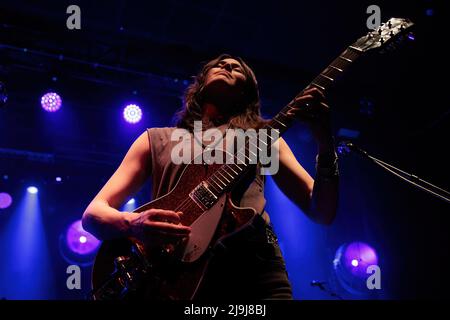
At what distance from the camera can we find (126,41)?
629 cm

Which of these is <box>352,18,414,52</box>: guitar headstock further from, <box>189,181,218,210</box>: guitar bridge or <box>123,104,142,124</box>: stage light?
<box>123,104,142,124</box>: stage light

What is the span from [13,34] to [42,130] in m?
2.59

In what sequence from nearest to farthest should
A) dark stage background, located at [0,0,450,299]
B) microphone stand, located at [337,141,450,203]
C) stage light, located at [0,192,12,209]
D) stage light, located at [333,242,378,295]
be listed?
microphone stand, located at [337,141,450,203] < dark stage background, located at [0,0,450,299] < stage light, located at [333,242,378,295] < stage light, located at [0,192,12,209]

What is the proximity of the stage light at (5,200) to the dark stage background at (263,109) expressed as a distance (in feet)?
0.54

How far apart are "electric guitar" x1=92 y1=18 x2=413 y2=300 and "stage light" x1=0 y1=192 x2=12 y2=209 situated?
9004 millimetres

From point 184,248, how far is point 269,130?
0.81 meters

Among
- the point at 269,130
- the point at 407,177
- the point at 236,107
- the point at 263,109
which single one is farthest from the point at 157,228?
the point at 263,109

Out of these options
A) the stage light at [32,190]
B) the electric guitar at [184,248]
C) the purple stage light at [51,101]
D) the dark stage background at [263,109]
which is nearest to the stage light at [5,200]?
the dark stage background at [263,109]

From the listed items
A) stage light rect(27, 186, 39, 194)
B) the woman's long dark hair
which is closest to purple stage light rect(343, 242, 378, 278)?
the woman's long dark hair

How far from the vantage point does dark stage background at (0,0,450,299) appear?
5.99m

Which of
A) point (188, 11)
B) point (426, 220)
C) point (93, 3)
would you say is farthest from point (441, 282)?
point (93, 3)

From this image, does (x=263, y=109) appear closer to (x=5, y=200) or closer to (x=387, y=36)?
(x=387, y=36)

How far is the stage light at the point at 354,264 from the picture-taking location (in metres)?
7.80

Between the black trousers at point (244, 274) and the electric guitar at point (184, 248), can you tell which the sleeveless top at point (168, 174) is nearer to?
the electric guitar at point (184, 248)
